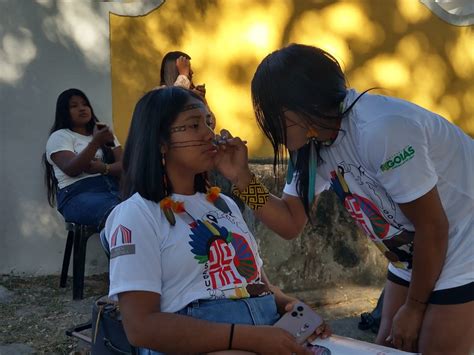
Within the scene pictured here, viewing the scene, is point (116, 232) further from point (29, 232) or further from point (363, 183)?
point (29, 232)

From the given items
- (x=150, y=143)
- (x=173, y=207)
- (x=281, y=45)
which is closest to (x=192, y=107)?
(x=150, y=143)

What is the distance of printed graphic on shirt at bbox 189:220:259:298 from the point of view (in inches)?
79.2

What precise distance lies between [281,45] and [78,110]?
6.31 feet

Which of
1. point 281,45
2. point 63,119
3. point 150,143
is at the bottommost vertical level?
point 150,143

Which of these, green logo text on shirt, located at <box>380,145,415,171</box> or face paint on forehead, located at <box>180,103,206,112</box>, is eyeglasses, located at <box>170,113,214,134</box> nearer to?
face paint on forehead, located at <box>180,103,206,112</box>

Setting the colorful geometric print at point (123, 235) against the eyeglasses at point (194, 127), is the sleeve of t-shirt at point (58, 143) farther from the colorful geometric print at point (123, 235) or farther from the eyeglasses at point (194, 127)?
the colorful geometric print at point (123, 235)

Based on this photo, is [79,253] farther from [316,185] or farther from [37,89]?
[316,185]

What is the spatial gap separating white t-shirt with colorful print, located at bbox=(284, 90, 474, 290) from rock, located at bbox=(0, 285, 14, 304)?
3444 mm

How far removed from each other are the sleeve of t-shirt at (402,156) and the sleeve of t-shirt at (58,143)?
11.2 ft

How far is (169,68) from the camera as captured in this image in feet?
16.2

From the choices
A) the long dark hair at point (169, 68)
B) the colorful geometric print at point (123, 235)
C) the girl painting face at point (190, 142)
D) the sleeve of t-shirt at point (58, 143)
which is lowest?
the colorful geometric print at point (123, 235)

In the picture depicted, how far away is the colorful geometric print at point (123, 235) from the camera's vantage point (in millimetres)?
1906

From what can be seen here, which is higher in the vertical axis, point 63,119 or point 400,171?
point 63,119

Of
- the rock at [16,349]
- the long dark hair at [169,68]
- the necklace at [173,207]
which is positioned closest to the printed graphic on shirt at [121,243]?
the necklace at [173,207]
